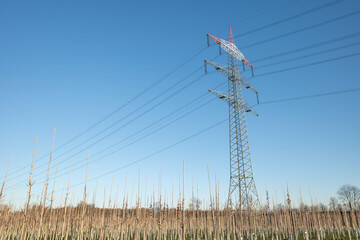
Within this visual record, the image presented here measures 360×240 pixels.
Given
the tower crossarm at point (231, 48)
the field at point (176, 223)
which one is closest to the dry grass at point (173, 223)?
the field at point (176, 223)

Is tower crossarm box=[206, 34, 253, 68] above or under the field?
above

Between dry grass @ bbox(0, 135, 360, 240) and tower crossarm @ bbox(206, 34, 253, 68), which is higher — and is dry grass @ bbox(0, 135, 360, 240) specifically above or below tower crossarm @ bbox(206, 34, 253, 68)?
below

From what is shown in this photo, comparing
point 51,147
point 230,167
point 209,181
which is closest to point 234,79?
point 230,167

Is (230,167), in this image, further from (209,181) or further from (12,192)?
(12,192)

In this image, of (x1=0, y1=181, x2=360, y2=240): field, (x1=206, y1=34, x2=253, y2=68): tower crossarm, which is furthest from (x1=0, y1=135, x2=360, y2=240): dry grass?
(x1=206, y1=34, x2=253, y2=68): tower crossarm

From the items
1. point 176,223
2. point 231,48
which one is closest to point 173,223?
point 176,223

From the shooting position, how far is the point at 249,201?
58.7 ft

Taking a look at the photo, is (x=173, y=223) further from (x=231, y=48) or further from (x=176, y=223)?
(x=231, y=48)

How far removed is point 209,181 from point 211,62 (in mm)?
10965

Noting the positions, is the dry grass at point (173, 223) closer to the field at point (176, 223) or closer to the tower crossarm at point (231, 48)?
the field at point (176, 223)

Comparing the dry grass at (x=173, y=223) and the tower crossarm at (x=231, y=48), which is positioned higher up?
the tower crossarm at (x=231, y=48)

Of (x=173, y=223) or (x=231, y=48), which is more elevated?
(x=231, y=48)

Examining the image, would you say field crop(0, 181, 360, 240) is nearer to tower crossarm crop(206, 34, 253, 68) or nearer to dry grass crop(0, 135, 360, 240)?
dry grass crop(0, 135, 360, 240)

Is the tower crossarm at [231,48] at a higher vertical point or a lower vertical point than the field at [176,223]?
higher
